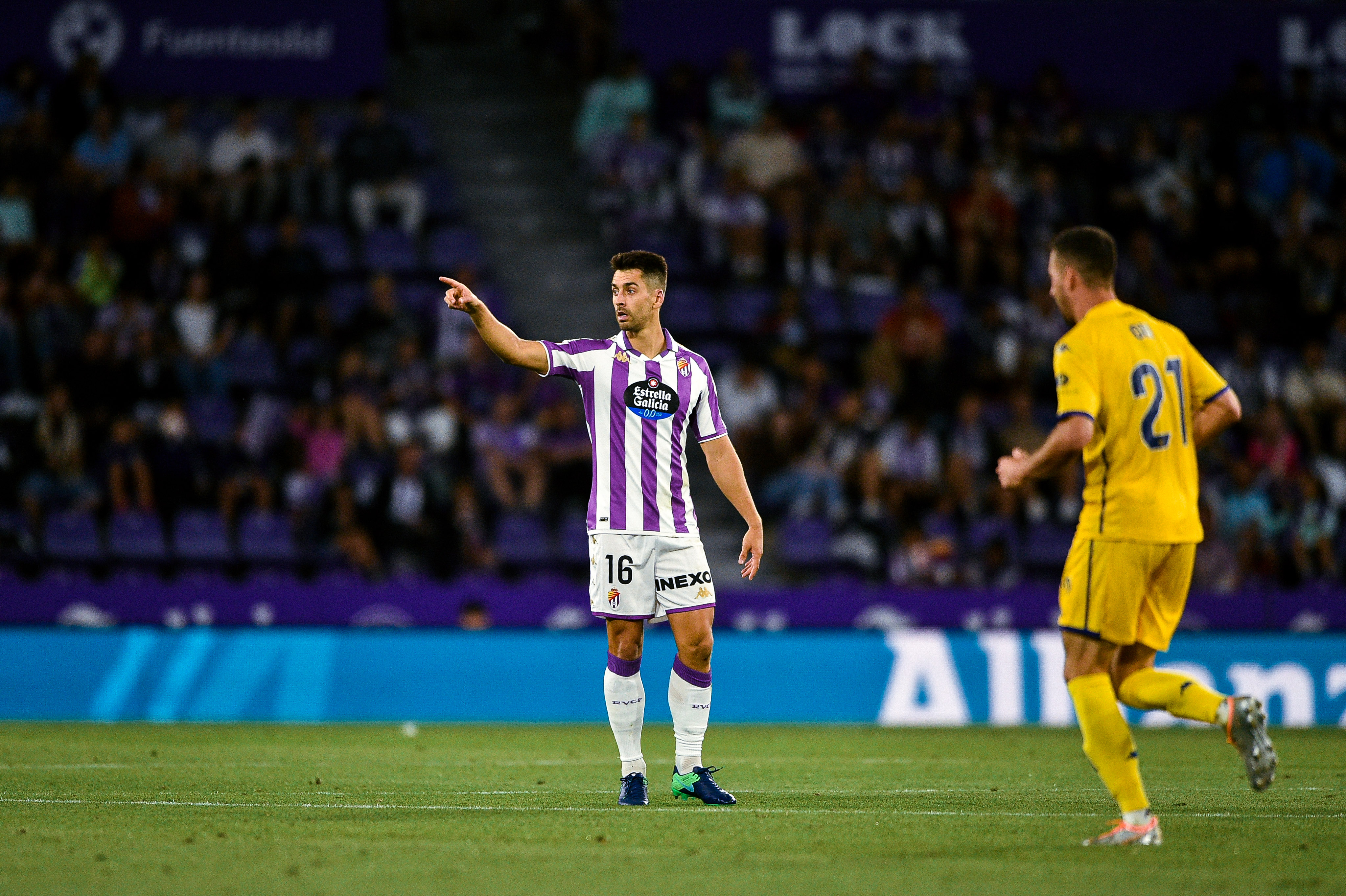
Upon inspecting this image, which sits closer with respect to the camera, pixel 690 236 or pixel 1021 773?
pixel 1021 773

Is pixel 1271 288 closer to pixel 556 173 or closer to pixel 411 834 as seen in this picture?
pixel 556 173

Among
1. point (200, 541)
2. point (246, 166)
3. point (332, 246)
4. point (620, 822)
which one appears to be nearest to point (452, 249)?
point (332, 246)

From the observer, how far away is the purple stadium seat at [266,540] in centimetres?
1614

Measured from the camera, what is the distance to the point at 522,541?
650 inches

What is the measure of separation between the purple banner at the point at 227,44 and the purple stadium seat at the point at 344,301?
313 centimetres

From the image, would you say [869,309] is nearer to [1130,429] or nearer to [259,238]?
[259,238]

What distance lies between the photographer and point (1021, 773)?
9.73 metres

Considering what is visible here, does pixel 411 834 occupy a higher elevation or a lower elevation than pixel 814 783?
higher

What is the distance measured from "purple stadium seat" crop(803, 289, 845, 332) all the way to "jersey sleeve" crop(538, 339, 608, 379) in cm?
1122

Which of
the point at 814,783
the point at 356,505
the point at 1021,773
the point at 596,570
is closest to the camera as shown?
the point at 596,570

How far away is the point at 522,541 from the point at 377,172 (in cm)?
502

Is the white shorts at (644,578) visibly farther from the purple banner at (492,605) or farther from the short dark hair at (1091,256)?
the purple banner at (492,605)

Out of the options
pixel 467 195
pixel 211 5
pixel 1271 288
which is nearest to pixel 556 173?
pixel 467 195

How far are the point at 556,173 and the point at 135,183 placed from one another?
5.17 meters
